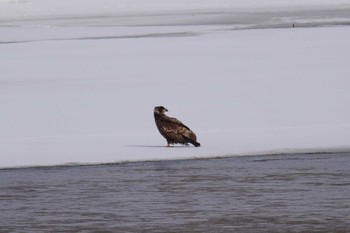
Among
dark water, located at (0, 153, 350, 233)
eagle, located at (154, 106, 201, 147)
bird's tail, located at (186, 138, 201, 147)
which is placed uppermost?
eagle, located at (154, 106, 201, 147)

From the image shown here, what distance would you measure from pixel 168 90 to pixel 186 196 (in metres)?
8.20

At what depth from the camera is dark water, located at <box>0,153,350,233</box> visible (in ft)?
24.9

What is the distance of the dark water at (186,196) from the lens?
7.58m

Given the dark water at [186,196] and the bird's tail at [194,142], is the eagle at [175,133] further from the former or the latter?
the dark water at [186,196]

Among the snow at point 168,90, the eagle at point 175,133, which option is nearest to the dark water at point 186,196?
the snow at point 168,90

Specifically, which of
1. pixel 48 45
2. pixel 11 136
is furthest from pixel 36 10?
pixel 11 136

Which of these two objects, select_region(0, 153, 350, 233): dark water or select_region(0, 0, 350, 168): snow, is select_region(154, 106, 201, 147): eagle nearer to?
select_region(0, 0, 350, 168): snow

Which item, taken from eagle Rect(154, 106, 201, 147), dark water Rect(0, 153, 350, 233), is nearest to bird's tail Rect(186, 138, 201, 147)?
eagle Rect(154, 106, 201, 147)

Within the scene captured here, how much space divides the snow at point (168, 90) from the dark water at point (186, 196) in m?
0.71

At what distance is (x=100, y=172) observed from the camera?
32.4 ft

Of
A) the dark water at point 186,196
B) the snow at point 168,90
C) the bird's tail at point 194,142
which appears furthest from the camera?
the snow at point 168,90

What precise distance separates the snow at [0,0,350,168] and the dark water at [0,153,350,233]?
0.71 metres

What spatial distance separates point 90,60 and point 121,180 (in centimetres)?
1288

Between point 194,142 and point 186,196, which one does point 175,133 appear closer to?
point 194,142
